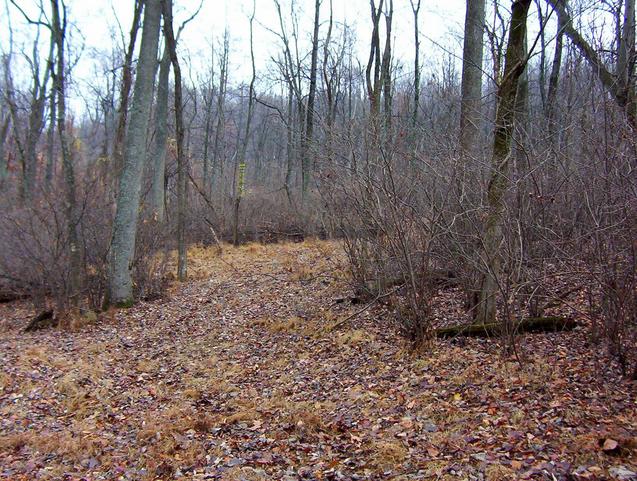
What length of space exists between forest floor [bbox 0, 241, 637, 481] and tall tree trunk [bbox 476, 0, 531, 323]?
4.05ft

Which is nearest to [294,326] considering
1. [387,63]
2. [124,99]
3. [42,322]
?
[42,322]

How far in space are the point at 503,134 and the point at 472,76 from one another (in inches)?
84.4

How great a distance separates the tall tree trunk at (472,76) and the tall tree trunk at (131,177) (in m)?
6.14

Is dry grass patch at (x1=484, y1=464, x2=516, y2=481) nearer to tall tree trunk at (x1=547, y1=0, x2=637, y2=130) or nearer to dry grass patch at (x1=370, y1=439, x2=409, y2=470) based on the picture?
Result: dry grass patch at (x1=370, y1=439, x2=409, y2=470)

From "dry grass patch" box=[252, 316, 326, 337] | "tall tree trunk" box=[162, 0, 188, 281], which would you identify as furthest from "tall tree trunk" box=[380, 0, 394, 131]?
"dry grass patch" box=[252, 316, 326, 337]

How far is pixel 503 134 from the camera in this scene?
5621 millimetres

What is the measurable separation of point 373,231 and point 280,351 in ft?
7.48

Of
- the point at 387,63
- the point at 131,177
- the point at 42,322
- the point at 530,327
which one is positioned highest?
the point at 387,63

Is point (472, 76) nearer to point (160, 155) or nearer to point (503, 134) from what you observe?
point (503, 134)

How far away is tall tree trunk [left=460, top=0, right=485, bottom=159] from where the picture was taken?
6.54m

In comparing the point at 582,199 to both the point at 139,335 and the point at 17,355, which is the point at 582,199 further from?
the point at 17,355

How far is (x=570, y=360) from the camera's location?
16.8ft

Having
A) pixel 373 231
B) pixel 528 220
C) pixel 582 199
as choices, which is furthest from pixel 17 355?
pixel 582 199

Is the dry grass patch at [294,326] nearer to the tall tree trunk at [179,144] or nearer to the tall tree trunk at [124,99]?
the tall tree trunk at [179,144]
